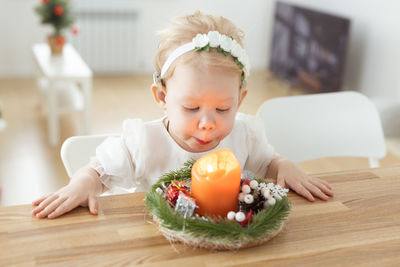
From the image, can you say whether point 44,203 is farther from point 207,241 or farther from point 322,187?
point 322,187

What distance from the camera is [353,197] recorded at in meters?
0.97

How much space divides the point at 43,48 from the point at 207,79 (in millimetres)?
3484

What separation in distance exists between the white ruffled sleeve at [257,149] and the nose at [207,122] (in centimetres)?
34

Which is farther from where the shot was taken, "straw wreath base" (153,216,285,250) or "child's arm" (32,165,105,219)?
"child's arm" (32,165,105,219)

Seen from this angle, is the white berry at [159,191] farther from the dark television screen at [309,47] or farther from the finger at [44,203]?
the dark television screen at [309,47]

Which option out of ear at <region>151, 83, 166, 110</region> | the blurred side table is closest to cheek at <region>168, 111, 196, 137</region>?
ear at <region>151, 83, 166, 110</region>

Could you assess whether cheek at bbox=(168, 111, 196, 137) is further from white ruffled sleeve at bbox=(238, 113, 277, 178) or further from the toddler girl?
white ruffled sleeve at bbox=(238, 113, 277, 178)

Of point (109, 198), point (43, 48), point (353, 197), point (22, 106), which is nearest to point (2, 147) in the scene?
point (22, 106)

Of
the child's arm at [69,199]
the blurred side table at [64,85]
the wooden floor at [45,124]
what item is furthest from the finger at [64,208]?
the blurred side table at [64,85]

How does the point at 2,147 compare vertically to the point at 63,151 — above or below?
below

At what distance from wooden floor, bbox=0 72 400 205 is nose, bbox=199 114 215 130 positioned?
4.30 ft

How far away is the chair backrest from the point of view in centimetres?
119

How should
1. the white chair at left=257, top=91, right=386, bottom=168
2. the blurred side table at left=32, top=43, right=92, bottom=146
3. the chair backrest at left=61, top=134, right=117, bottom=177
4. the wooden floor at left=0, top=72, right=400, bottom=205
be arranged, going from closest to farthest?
the chair backrest at left=61, top=134, right=117, bottom=177 → the white chair at left=257, top=91, right=386, bottom=168 → the wooden floor at left=0, top=72, right=400, bottom=205 → the blurred side table at left=32, top=43, right=92, bottom=146

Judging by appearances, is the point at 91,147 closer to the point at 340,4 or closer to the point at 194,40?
the point at 194,40
